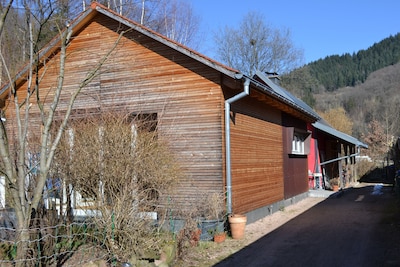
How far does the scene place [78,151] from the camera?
7.08m

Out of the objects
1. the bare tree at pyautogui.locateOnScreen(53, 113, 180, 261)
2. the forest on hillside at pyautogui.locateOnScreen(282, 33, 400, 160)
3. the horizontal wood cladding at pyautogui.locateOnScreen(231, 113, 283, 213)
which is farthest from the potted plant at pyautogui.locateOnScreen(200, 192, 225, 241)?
the forest on hillside at pyautogui.locateOnScreen(282, 33, 400, 160)

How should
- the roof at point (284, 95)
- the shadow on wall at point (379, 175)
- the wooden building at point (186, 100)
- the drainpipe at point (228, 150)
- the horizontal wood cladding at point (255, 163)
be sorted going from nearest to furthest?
the drainpipe at point (228, 150) < the wooden building at point (186, 100) < the horizontal wood cladding at point (255, 163) < the roof at point (284, 95) < the shadow on wall at point (379, 175)

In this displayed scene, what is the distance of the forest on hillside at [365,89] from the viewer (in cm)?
5138

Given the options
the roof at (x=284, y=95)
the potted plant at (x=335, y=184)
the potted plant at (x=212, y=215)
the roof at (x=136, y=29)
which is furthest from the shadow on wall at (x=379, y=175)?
the roof at (x=136, y=29)

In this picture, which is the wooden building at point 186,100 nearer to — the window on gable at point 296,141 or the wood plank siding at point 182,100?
the wood plank siding at point 182,100

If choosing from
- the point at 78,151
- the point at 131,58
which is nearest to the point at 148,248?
the point at 78,151

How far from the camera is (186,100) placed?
9781mm

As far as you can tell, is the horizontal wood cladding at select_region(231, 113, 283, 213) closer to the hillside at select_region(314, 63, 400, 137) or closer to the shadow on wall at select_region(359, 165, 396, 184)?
the shadow on wall at select_region(359, 165, 396, 184)

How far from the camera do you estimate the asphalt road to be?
23.2ft

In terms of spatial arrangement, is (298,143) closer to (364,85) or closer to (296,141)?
(296,141)

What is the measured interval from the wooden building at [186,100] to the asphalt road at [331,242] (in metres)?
1.37

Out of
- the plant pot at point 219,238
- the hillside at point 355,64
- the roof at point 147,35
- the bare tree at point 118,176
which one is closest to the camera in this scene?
the bare tree at point 118,176

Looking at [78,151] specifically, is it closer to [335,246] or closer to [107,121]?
[107,121]

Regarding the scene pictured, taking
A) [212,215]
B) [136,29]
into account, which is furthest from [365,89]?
[212,215]
